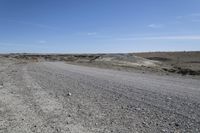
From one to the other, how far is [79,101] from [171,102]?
134 inches

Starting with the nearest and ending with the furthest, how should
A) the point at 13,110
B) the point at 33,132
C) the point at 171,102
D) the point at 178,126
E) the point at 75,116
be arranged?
the point at 33,132
the point at 178,126
the point at 75,116
the point at 13,110
the point at 171,102

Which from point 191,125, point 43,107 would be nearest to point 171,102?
point 191,125

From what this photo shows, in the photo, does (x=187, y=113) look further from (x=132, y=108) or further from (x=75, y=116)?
(x=75, y=116)

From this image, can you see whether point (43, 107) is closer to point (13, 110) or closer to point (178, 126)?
point (13, 110)

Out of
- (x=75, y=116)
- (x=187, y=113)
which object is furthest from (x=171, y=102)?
(x=75, y=116)

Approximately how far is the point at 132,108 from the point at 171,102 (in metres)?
1.89

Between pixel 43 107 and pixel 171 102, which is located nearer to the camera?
pixel 43 107

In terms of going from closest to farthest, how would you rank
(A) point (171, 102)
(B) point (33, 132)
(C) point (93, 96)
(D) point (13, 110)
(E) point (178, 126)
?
(B) point (33, 132) → (E) point (178, 126) → (D) point (13, 110) → (A) point (171, 102) → (C) point (93, 96)

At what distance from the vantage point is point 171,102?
9.91 meters

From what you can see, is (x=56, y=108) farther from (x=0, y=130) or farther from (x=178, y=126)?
(x=178, y=126)

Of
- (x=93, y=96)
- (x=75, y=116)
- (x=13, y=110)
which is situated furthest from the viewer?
(x=93, y=96)

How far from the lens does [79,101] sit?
10.0 metres

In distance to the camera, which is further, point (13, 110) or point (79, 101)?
point (79, 101)

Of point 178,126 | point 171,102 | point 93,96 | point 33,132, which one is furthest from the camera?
point 93,96
